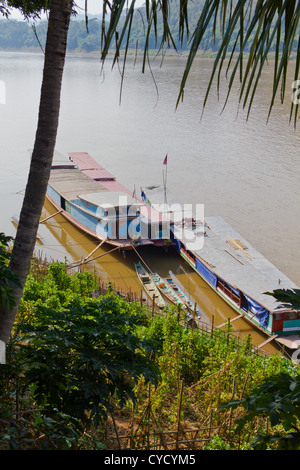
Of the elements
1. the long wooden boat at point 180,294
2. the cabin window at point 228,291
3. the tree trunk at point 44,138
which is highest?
the tree trunk at point 44,138

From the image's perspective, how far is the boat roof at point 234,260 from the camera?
32.1ft

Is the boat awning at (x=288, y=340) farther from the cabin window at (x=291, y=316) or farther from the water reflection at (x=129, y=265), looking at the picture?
the water reflection at (x=129, y=265)

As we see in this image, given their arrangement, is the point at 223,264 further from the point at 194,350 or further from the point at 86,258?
the point at 194,350

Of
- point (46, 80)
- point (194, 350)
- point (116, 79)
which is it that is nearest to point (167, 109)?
point (116, 79)

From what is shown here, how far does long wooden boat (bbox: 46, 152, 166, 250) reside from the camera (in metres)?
12.5

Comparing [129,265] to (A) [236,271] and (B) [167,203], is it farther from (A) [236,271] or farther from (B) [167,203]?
(A) [236,271]

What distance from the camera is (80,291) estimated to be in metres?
7.99

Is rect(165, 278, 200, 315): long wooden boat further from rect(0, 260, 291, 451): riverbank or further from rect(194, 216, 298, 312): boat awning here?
rect(0, 260, 291, 451): riverbank

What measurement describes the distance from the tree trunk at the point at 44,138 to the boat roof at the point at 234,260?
22.0ft

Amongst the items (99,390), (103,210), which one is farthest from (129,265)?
(99,390)

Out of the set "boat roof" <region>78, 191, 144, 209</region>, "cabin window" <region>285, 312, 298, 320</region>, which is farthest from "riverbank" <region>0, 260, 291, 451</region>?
"boat roof" <region>78, 191, 144, 209</region>

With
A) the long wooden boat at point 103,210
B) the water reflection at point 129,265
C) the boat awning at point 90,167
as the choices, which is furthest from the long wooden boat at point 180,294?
the boat awning at point 90,167

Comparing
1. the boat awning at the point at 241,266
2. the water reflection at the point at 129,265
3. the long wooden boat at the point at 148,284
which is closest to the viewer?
the boat awning at the point at 241,266
